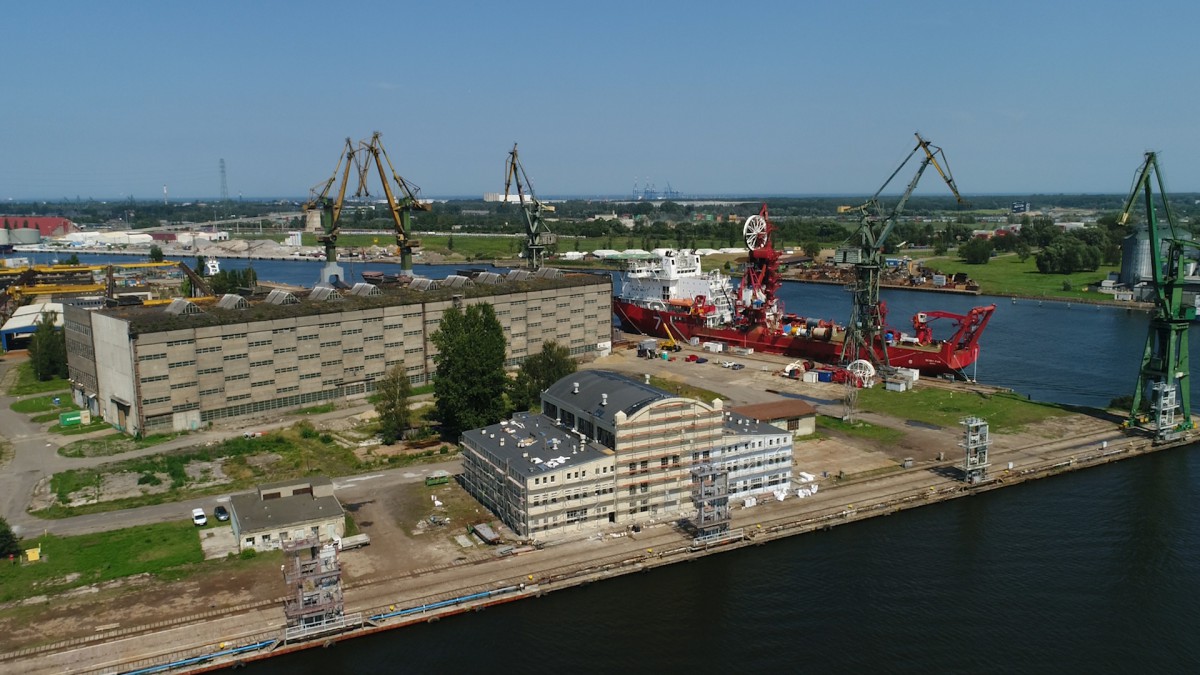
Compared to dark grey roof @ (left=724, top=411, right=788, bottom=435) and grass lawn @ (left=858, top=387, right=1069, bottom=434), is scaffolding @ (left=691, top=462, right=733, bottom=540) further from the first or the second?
grass lawn @ (left=858, top=387, right=1069, bottom=434)

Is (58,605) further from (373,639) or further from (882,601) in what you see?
(882,601)

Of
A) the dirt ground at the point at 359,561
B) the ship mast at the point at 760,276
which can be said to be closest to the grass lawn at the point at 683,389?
the dirt ground at the point at 359,561

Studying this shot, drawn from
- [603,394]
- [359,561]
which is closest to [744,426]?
[603,394]

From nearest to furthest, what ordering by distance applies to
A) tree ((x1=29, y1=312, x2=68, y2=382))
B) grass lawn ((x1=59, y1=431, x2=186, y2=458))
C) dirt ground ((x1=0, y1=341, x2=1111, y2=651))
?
dirt ground ((x1=0, y1=341, x2=1111, y2=651))
grass lawn ((x1=59, y1=431, x2=186, y2=458))
tree ((x1=29, y1=312, x2=68, y2=382))

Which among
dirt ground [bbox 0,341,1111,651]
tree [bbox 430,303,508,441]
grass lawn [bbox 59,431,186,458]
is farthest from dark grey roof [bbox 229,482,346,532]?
grass lawn [bbox 59,431,186,458]

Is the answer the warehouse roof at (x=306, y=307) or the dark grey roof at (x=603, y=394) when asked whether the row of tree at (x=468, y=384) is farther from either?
the warehouse roof at (x=306, y=307)

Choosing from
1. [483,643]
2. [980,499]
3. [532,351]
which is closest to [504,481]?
[483,643]
